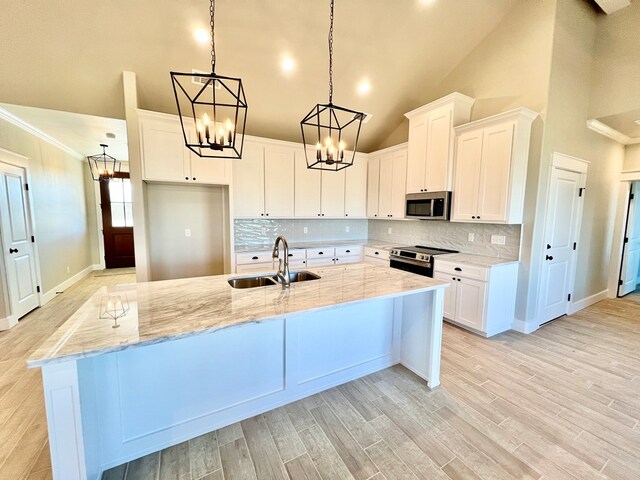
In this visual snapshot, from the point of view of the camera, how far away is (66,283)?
524 cm

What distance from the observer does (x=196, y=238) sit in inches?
164

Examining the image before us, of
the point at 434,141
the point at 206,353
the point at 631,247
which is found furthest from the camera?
the point at 631,247

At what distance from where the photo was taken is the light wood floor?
63.4 inches

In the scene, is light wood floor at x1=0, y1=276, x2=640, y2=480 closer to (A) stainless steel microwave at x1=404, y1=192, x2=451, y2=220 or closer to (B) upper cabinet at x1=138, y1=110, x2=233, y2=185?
(A) stainless steel microwave at x1=404, y1=192, x2=451, y2=220

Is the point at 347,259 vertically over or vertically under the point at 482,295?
over

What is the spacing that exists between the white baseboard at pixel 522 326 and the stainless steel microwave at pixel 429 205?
5.27ft

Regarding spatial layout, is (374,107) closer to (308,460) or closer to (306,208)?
(306,208)

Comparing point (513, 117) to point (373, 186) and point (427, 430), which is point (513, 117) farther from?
point (427, 430)

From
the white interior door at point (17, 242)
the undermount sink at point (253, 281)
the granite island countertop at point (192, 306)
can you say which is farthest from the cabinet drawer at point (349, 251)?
the white interior door at point (17, 242)

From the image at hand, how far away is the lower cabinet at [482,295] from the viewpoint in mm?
3207

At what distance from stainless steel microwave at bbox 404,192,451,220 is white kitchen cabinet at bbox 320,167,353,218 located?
1233 mm

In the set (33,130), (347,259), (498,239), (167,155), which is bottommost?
(347,259)

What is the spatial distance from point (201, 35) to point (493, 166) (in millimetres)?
3716

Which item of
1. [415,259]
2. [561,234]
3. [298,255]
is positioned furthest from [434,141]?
[298,255]
